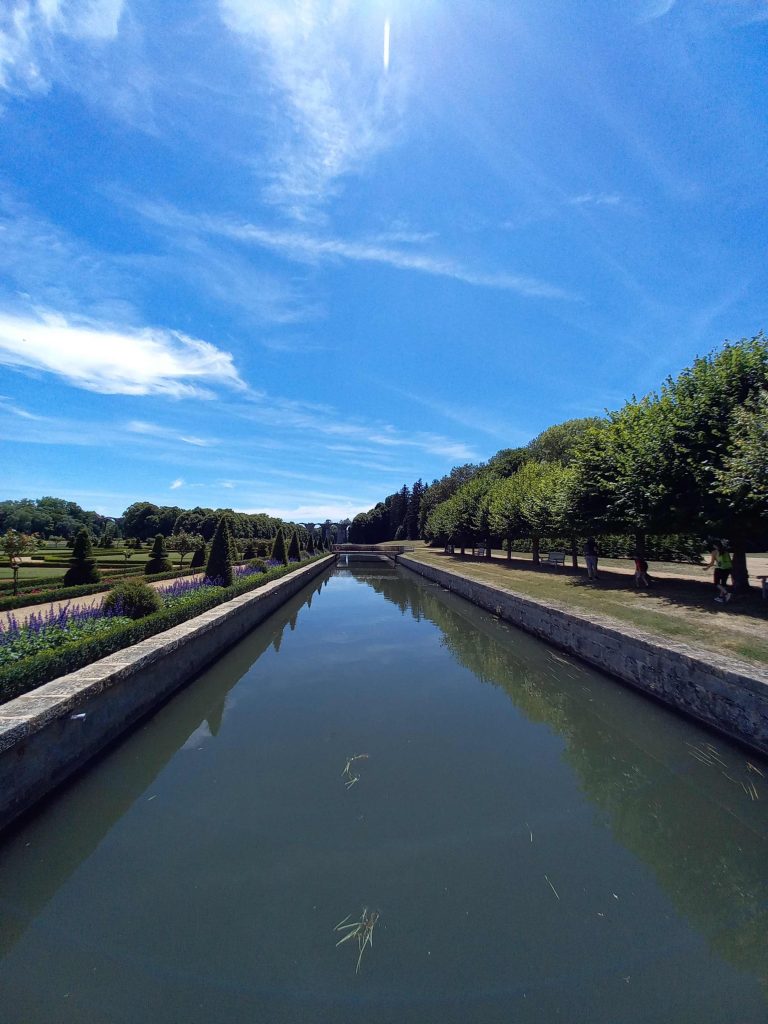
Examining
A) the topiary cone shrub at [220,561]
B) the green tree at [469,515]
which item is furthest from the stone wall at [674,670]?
the green tree at [469,515]

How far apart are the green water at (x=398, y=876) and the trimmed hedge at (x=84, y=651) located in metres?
1.11

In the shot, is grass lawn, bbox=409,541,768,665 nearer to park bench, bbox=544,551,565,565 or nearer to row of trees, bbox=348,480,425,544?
park bench, bbox=544,551,565,565

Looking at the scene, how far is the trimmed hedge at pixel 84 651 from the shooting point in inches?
174

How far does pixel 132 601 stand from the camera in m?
7.95

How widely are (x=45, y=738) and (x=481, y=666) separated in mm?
6699

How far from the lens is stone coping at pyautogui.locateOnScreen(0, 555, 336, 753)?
3.62m

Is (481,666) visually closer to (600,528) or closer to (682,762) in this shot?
(682,762)

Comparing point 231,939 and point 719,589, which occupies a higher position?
point 719,589

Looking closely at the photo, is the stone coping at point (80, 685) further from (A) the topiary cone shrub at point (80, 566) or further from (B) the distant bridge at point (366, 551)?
(B) the distant bridge at point (366, 551)

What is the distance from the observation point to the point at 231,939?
253cm

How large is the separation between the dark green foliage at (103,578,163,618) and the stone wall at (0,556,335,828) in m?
0.76

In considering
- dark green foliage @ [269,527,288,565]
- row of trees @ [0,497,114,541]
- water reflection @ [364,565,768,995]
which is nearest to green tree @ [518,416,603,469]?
dark green foliage @ [269,527,288,565]

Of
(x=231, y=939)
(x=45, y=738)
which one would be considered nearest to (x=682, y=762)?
(x=231, y=939)

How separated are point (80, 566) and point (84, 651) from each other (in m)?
11.8
